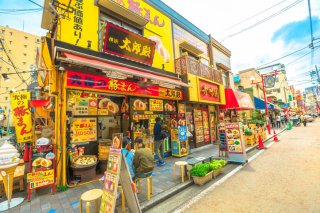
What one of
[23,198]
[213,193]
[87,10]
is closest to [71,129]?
[23,198]

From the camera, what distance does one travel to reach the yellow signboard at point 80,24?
19.1ft

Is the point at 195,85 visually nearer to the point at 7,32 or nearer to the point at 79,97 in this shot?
the point at 79,97

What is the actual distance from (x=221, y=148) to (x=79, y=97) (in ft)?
26.6

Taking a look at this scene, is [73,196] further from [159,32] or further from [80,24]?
[159,32]

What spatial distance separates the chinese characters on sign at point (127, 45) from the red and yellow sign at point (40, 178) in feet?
16.5

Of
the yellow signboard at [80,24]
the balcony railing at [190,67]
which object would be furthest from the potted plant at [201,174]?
the yellow signboard at [80,24]

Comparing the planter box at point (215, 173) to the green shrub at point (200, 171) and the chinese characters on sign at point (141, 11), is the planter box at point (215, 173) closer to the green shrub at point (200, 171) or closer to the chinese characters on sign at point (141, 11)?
the green shrub at point (200, 171)

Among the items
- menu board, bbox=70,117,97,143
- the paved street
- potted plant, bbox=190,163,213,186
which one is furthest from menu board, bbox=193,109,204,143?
menu board, bbox=70,117,97,143

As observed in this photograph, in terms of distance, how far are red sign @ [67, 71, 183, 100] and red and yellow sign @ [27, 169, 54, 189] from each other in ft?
9.84

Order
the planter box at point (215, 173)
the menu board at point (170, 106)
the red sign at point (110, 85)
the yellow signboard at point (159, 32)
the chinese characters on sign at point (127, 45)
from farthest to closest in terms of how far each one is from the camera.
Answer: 1. the menu board at point (170, 106)
2. the yellow signboard at point (159, 32)
3. the chinese characters on sign at point (127, 45)
4. the planter box at point (215, 173)
5. the red sign at point (110, 85)

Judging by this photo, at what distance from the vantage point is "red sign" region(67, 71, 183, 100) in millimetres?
5473

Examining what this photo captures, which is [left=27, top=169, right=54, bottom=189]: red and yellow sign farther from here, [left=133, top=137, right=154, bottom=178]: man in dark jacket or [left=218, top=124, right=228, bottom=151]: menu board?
[left=218, top=124, right=228, bottom=151]: menu board

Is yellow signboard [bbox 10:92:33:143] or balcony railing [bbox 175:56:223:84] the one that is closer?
yellow signboard [bbox 10:92:33:143]

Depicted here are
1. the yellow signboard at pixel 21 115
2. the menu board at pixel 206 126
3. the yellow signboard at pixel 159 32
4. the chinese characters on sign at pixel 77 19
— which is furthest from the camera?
the menu board at pixel 206 126
